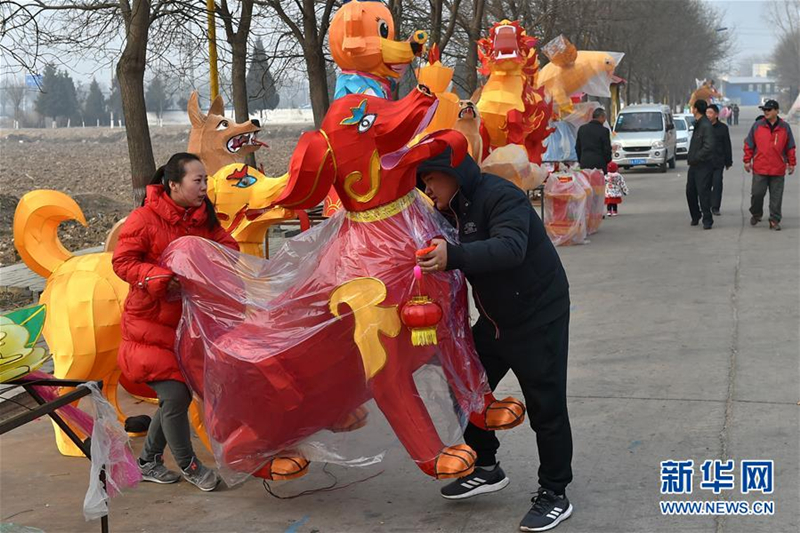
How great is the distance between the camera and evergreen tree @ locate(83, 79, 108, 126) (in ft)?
349

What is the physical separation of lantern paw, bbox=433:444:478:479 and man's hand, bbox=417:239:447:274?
849 millimetres

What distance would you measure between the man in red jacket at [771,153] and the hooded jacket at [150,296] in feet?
31.6

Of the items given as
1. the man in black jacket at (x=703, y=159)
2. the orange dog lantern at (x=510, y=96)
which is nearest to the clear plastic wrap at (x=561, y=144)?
the man in black jacket at (x=703, y=159)

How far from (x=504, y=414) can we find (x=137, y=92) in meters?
6.46

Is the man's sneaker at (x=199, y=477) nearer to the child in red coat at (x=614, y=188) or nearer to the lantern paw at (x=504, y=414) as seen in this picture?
the lantern paw at (x=504, y=414)

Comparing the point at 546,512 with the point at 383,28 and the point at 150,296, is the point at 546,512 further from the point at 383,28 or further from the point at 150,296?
the point at 383,28

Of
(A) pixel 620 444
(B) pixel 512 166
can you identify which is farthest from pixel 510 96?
(A) pixel 620 444

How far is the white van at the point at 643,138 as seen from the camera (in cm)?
2522

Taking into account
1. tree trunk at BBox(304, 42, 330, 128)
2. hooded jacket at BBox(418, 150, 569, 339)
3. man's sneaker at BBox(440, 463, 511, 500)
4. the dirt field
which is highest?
tree trunk at BBox(304, 42, 330, 128)

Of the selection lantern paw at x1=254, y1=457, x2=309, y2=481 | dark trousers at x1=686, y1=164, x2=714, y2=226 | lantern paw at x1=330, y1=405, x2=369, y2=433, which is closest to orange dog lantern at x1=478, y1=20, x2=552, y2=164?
dark trousers at x1=686, y1=164, x2=714, y2=226

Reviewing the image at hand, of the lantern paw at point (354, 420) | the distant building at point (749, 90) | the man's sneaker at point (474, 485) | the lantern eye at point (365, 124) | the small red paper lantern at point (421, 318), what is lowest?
the man's sneaker at point (474, 485)

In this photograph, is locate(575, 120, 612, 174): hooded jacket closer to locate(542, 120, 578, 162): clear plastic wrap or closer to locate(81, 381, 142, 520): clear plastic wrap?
locate(542, 120, 578, 162): clear plastic wrap

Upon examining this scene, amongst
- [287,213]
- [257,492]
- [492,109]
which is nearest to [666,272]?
[492,109]

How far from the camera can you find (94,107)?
106812 mm
